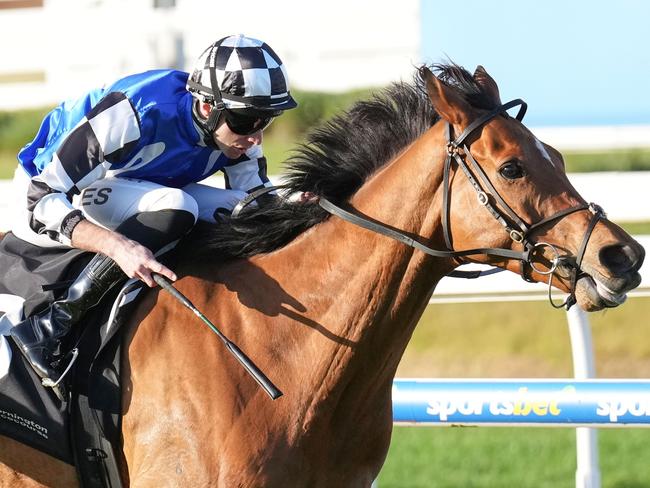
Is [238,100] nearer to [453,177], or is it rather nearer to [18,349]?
[453,177]

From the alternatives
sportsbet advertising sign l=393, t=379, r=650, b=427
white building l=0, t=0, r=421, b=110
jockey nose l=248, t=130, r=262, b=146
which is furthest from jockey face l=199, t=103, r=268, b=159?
white building l=0, t=0, r=421, b=110

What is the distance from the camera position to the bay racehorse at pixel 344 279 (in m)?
3.28

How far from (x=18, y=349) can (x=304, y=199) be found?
1052 mm

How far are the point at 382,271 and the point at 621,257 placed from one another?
28.3 inches

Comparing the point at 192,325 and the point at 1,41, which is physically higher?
the point at 192,325

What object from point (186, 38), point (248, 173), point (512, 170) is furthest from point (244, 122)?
point (186, 38)

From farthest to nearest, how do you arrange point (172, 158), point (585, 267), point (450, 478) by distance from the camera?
1. point (450, 478)
2. point (172, 158)
3. point (585, 267)

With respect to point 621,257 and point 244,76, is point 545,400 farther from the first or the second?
point 244,76

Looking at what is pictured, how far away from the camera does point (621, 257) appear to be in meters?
3.17

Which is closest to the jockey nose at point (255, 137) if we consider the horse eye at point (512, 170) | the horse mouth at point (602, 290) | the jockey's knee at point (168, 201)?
the jockey's knee at point (168, 201)

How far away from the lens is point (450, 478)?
6297 millimetres

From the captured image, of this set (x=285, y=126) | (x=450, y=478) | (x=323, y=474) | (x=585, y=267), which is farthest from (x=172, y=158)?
(x=285, y=126)

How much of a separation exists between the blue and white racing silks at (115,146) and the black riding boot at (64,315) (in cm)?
15

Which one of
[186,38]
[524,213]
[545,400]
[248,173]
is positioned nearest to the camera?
[524,213]
